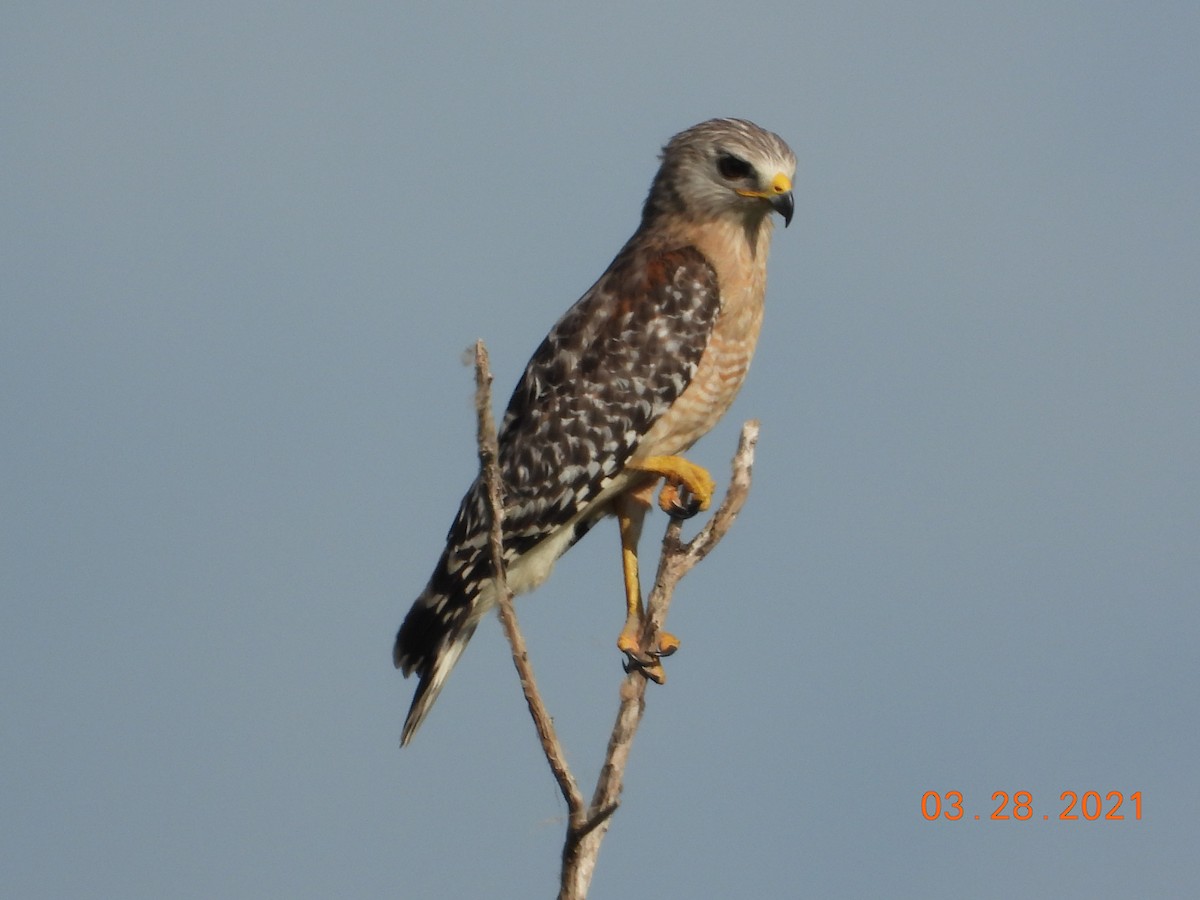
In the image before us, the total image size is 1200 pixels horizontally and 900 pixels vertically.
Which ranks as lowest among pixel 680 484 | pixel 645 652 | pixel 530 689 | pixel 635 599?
pixel 530 689

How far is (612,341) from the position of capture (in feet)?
27.8

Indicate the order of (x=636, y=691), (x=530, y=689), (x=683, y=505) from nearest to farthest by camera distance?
(x=530, y=689)
(x=636, y=691)
(x=683, y=505)

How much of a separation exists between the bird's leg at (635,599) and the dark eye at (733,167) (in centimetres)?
167

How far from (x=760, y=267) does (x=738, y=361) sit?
0.59 meters

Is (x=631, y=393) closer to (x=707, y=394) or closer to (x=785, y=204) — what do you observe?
(x=707, y=394)

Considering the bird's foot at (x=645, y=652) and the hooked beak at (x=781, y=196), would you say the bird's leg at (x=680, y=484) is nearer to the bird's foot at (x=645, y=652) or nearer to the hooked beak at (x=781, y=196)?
the bird's foot at (x=645, y=652)

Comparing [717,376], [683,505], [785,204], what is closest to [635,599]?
[683,505]

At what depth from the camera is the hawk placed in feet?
26.3

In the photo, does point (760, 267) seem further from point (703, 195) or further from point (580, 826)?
point (580, 826)

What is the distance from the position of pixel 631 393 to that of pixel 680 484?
523 millimetres

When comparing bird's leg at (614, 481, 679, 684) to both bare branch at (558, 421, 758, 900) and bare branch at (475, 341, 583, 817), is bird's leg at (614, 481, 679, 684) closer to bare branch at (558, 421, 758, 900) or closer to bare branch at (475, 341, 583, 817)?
bare branch at (558, 421, 758, 900)

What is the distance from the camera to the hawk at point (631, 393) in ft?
26.3

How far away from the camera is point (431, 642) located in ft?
26.2

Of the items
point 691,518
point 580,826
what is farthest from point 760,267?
point 580,826
